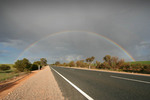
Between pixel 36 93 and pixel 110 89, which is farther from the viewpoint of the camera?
pixel 110 89

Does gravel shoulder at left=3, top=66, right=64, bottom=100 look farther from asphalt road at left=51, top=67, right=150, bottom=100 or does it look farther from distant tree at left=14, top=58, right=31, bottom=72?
distant tree at left=14, top=58, right=31, bottom=72

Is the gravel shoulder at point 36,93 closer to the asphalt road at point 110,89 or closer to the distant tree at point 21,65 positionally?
the asphalt road at point 110,89

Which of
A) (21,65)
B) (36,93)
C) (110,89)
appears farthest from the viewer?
(21,65)

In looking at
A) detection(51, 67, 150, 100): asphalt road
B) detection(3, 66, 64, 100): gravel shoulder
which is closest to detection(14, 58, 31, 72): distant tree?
detection(3, 66, 64, 100): gravel shoulder

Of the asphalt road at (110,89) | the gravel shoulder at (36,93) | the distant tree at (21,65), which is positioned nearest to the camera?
the asphalt road at (110,89)

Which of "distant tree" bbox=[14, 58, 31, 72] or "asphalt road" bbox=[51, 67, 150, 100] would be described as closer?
"asphalt road" bbox=[51, 67, 150, 100]

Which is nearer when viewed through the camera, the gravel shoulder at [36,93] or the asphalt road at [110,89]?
the asphalt road at [110,89]

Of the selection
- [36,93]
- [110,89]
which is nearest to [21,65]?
[36,93]

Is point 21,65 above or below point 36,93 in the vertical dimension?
above

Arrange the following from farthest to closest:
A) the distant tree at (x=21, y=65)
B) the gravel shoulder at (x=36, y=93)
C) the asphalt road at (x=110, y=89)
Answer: the distant tree at (x=21, y=65), the gravel shoulder at (x=36, y=93), the asphalt road at (x=110, y=89)

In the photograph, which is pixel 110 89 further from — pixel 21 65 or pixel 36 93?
pixel 21 65

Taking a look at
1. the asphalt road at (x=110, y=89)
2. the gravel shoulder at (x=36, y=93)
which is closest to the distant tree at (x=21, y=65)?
the gravel shoulder at (x=36, y=93)

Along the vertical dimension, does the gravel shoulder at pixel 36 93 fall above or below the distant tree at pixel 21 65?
below

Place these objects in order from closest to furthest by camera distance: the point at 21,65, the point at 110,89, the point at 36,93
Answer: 1. the point at 36,93
2. the point at 110,89
3. the point at 21,65
